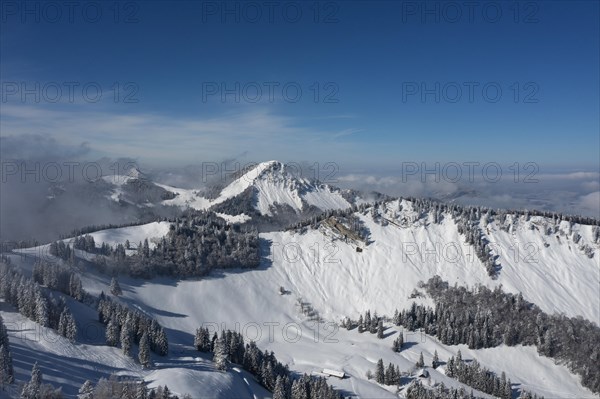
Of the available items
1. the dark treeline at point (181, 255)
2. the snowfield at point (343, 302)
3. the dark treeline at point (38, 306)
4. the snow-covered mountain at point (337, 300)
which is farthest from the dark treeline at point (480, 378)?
the dark treeline at point (38, 306)

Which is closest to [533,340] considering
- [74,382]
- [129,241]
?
[74,382]

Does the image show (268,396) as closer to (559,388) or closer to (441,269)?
(559,388)

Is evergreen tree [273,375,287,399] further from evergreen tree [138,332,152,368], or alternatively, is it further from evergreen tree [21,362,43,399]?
evergreen tree [21,362,43,399]

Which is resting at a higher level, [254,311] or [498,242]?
[498,242]

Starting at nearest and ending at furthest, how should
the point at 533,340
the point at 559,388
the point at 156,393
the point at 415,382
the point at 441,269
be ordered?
1. the point at 156,393
2. the point at 415,382
3. the point at 559,388
4. the point at 533,340
5. the point at 441,269

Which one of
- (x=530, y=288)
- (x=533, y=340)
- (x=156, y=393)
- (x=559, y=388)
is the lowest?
(x=559, y=388)

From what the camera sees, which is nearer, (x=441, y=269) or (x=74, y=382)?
(x=74, y=382)
